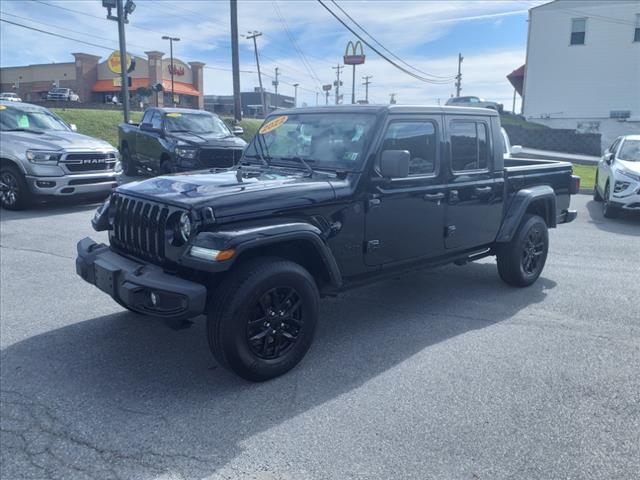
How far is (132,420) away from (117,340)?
4.26ft

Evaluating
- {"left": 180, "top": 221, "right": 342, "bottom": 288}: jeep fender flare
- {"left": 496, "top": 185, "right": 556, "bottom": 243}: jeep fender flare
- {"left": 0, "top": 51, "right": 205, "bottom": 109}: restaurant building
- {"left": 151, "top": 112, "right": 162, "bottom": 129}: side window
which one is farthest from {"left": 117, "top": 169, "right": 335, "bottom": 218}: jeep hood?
{"left": 0, "top": 51, "right": 205, "bottom": 109}: restaurant building

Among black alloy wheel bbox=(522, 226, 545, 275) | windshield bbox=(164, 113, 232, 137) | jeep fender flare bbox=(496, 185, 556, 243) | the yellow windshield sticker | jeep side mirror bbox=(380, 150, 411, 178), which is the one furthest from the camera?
windshield bbox=(164, 113, 232, 137)

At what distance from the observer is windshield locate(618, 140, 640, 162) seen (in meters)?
11.2

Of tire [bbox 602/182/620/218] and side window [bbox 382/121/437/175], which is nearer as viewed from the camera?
A: side window [bbox 382/121/437/175]

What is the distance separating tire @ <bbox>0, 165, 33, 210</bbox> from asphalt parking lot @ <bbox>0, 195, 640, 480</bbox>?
4.58 metres

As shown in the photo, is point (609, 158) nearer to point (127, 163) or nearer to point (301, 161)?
point (301, 161)

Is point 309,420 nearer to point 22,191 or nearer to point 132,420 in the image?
point 132,420

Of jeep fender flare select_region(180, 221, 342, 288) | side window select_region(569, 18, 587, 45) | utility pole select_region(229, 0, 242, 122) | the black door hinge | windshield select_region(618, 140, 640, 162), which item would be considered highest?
side window select_region(569, 18, 587, 45)

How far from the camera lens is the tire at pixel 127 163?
1533 cm

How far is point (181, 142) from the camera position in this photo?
12.5m

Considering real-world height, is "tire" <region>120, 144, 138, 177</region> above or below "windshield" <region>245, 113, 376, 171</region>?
below

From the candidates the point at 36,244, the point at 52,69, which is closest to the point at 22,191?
the point at 36,244

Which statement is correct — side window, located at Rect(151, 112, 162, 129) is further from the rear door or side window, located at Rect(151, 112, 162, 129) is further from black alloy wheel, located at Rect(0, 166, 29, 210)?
the rear door

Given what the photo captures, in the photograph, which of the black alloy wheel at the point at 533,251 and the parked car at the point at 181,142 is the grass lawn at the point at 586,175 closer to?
the parked car at the point at 181,142
